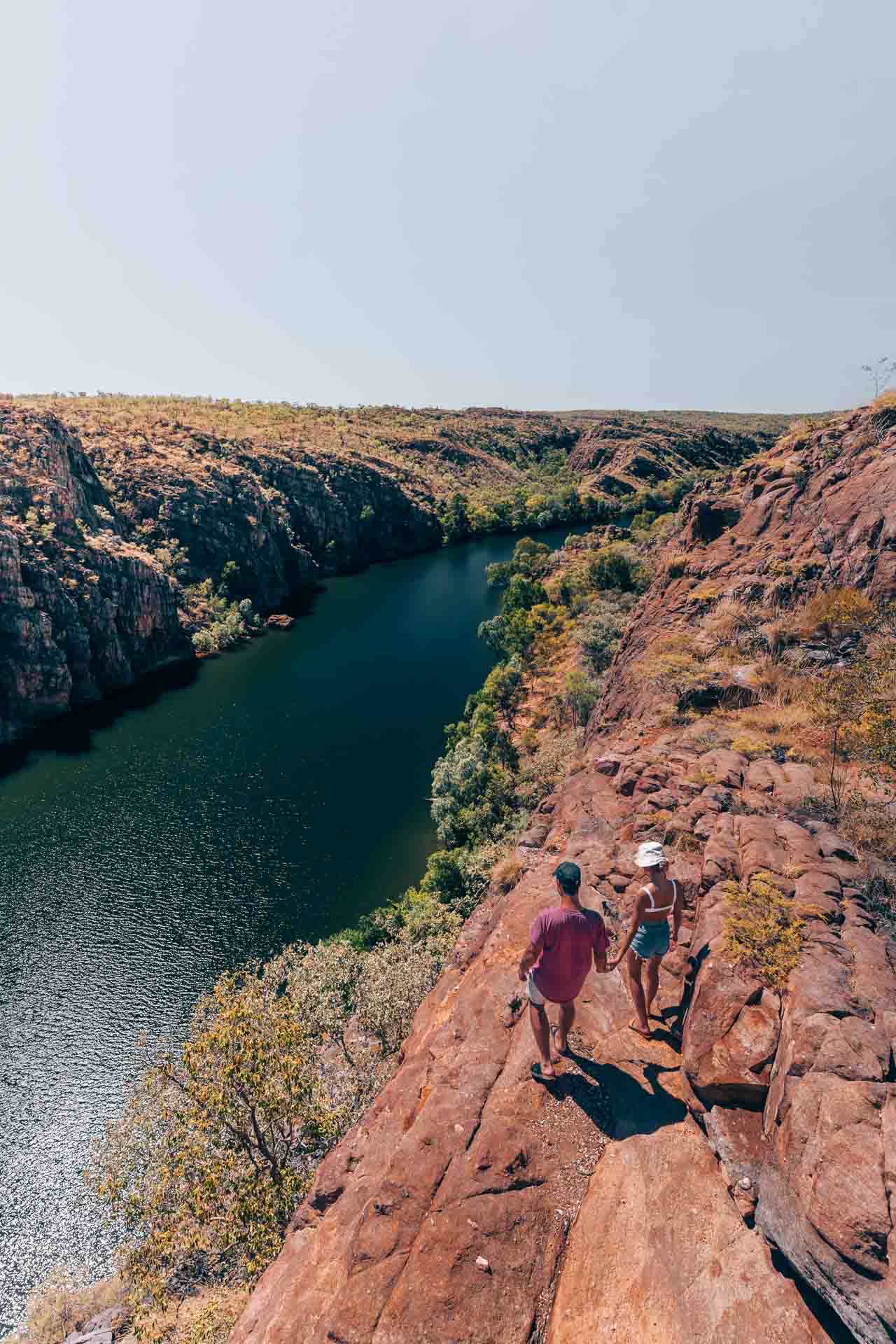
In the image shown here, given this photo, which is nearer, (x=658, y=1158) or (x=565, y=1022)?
(x=658, y=1158)

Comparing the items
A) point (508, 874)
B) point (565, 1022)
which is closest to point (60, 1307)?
point (508, 874)

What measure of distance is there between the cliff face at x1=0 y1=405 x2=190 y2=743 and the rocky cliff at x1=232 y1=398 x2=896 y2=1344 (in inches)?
2581

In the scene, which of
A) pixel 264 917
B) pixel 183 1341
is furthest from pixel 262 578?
pixel 183 1341

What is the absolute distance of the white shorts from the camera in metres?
9.03

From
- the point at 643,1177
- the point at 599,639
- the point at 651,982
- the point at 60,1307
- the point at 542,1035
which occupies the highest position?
the point at 651,982

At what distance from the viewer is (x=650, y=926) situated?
9.45 m

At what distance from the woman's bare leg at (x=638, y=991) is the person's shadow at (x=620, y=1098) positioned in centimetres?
59

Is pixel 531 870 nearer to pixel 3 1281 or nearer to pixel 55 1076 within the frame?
pixel 3 1281

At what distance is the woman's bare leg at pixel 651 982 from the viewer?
9.73 m

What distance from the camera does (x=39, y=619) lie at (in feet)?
210

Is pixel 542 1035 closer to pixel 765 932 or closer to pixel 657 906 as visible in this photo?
pixel 657 906

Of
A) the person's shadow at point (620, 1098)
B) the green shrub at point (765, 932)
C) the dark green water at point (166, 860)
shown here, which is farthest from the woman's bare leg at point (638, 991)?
the dark green water at point (166, 860)

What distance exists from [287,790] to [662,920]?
4587 centimetres

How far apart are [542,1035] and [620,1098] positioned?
1487mm
